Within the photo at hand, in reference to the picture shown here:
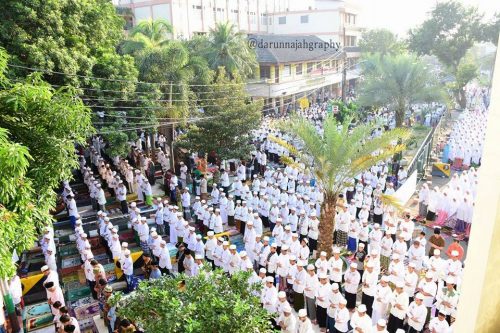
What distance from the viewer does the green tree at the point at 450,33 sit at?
90.4ft

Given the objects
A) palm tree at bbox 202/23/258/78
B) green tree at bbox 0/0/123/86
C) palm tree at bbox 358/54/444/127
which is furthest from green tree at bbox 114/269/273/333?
palm tree at bbox 358/54/444/127

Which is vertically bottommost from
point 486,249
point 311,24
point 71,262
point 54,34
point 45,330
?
point 45,330

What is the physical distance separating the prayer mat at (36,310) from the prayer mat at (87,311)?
532 mm

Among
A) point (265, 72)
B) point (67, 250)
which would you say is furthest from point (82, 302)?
point (265, 72)

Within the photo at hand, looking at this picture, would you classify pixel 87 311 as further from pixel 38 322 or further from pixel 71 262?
pixel 71 262

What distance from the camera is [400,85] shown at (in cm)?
1872

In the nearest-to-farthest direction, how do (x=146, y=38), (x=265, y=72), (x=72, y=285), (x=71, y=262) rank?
(x=72, y=285)
(x=71, y=262)
(x=146, y=38)
(x=265, y=72)

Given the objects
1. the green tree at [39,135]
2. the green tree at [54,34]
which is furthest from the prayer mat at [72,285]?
the green tree at [54,34]

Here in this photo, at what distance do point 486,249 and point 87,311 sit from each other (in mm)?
7262

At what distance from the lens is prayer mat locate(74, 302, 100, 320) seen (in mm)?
7605

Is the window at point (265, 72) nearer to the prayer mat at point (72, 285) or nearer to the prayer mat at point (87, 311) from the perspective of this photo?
the prayer mat at point (72, 285)

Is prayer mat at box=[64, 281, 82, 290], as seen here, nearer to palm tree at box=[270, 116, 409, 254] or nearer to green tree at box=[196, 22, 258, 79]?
palm tree at box=[270, 116, 409, 254]

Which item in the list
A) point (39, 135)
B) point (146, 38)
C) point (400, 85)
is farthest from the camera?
point (400, 85)

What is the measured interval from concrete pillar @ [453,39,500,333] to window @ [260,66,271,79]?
79.0ft
